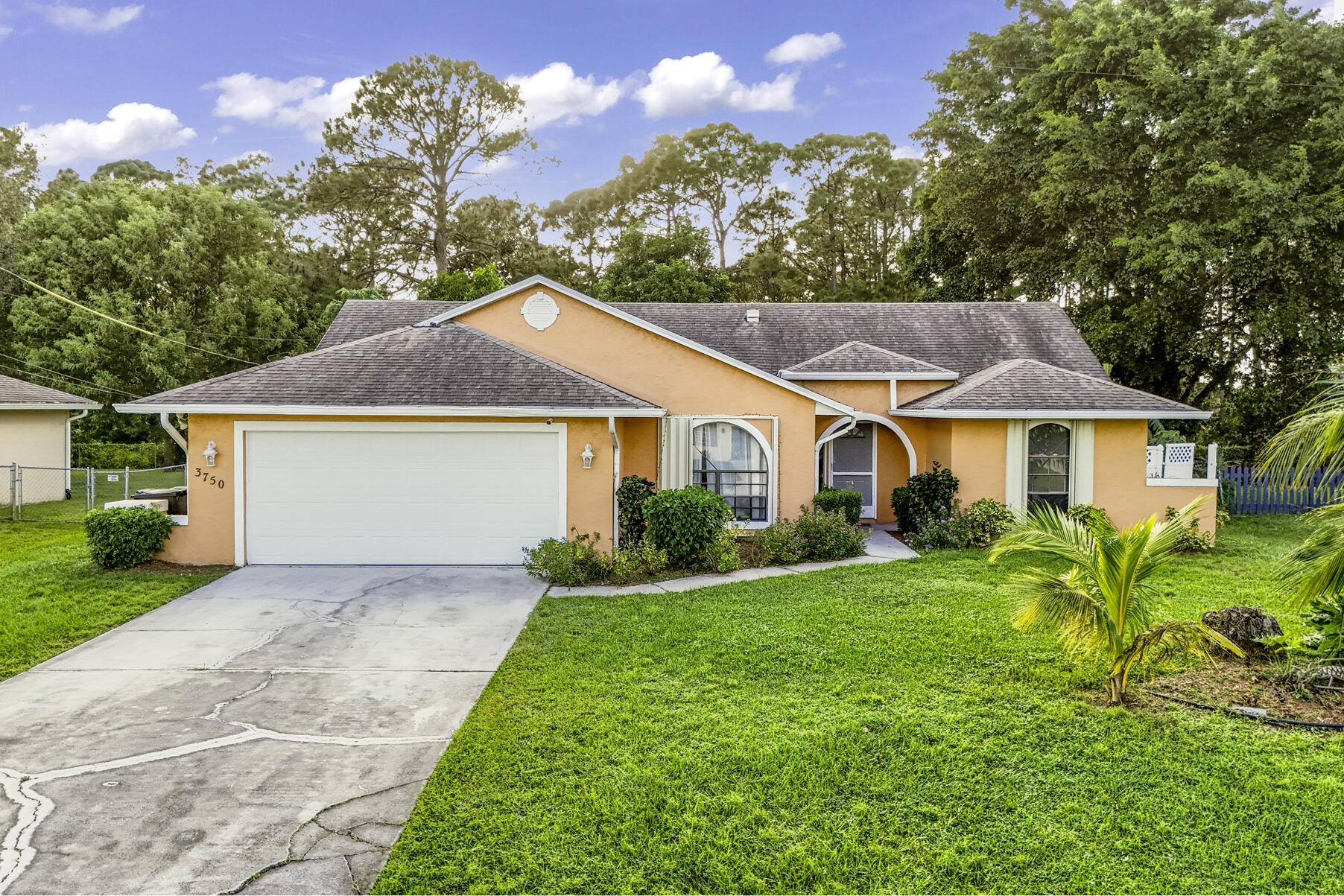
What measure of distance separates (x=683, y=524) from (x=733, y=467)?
8.90ft

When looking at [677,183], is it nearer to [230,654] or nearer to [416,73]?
[416,73]

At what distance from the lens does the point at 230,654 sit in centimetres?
702

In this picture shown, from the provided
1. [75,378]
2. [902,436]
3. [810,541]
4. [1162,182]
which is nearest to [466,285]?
[75,378]

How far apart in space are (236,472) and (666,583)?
6474mm

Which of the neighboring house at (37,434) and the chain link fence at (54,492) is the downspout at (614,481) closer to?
the chain link fence at (54,492)

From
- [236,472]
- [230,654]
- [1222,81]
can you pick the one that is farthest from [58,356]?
[1222,81]

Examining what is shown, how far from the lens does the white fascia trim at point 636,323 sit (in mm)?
12500

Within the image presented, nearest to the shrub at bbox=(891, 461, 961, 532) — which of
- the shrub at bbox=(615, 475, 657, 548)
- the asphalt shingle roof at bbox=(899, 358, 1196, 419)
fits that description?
the asphalt shingle roof at bbox=(899, 358, 1196, 419)

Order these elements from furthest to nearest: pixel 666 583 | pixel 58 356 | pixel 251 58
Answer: pixel 58 356, pixel 251 58, pixel 666 583

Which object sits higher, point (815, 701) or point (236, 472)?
point (236, 472)

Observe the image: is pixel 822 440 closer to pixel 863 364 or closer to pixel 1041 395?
pixel 863 364

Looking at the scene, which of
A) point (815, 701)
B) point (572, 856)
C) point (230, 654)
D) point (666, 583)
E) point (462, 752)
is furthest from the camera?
point (666, 583)

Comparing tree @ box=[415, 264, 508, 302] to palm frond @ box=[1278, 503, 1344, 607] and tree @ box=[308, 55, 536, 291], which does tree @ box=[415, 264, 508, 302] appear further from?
palm frond @ box=[1278, 503, 1344, 607]

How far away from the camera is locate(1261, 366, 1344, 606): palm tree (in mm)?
5172
